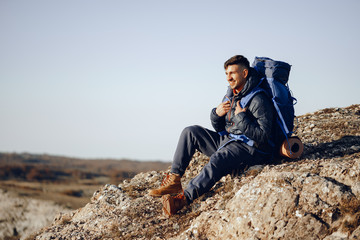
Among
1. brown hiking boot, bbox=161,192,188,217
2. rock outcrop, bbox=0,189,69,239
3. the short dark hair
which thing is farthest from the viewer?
rock outcrop, bbox=0,189,69,239

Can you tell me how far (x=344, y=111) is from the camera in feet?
38.1

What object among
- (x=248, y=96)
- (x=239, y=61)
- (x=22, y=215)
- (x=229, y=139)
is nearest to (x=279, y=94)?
(x=248, y=96)

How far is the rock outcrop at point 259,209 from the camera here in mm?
4445

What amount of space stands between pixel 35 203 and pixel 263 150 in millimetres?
22856

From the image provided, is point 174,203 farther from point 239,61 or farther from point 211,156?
point 239,61

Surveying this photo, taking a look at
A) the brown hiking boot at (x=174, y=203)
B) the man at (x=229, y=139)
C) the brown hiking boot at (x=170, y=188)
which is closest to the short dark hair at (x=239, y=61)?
the man at (x=229, y=139)

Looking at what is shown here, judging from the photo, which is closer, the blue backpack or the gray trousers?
the gray trousers

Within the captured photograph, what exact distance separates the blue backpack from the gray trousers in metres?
0.60

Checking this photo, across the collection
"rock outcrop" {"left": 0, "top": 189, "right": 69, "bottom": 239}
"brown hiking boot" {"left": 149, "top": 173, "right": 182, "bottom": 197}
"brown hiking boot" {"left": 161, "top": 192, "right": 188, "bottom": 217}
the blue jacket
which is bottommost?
"rock outcrop" {"left": 0, "top": 189, "right": 69, "bottom": 239}

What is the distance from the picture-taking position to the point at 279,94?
613cm

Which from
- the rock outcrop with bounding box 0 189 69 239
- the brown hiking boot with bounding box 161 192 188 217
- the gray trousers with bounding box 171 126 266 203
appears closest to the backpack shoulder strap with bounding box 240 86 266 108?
the gray trousers with bounding box 171 126 266 203

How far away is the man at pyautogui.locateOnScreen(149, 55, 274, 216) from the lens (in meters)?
5.87

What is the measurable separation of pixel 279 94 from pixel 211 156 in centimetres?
179

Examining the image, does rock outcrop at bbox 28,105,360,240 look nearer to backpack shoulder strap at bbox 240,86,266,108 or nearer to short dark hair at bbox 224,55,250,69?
backpack shoulder strap at bbox 240,86,266,108
